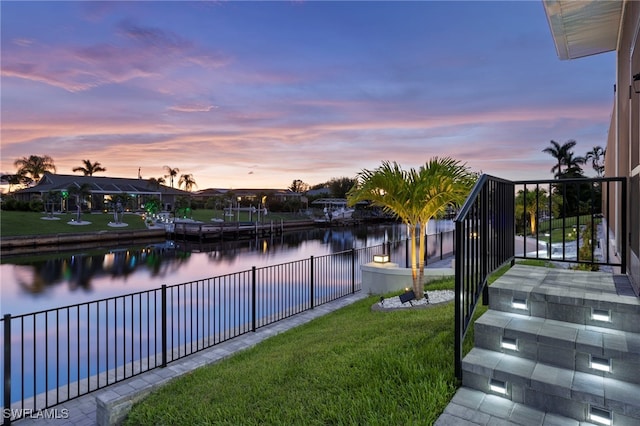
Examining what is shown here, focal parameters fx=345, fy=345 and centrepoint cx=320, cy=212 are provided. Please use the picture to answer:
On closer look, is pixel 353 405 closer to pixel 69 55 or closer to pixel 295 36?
pixel 295 36

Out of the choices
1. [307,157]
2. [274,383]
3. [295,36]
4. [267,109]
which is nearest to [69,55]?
[295,36]

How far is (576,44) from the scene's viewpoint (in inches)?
204

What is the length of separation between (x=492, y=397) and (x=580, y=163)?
44013 millimetres

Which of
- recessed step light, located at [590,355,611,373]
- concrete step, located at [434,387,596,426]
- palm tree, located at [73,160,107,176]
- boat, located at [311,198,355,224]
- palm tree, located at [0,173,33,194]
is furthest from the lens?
palm tree, located at [73,160,107,176]

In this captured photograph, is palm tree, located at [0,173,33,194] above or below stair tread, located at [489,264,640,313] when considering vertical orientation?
above

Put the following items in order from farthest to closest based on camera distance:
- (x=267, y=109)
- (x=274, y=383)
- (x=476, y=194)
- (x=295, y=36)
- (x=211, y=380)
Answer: (x=267, y=109) < (x=295, y=36) < (x=211, y=380) < (x=274, y=383) < (x=476, y=194)

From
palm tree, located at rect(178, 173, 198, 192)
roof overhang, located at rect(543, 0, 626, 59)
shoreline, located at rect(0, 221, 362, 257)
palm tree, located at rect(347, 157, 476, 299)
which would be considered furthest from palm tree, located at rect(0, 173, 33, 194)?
roof overhang, located at rect(543, 0, 626, 59)

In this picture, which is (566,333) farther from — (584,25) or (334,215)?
(334,215)

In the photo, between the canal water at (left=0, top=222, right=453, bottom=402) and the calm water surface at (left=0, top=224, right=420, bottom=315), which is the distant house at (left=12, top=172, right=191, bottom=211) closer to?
the canal water at (left=0, top=222, right=453, bottom=402)

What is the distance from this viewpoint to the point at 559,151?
36531 mm

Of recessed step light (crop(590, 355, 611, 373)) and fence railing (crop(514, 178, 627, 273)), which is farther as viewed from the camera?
fence railing (crop(514, 178, 627, 273))

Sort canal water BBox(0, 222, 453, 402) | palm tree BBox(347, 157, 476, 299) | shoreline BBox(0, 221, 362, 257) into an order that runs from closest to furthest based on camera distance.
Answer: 1. palm tree BBox(347, 157, 476, 299)
2. canal water BBox(0, 222, 453, 402)
3. shoreline BBox(0, 221, 362, 257)

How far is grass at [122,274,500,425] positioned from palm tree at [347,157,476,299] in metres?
2.36

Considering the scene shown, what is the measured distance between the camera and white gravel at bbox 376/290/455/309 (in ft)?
19.1
